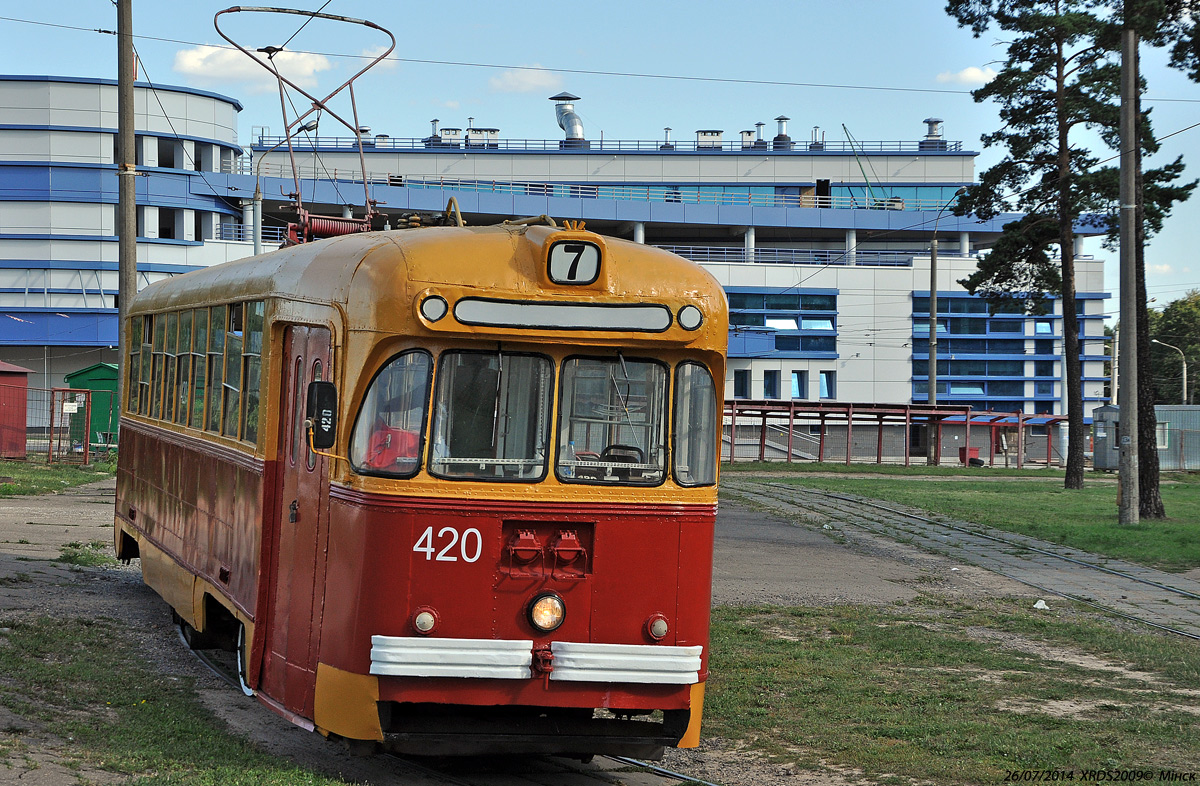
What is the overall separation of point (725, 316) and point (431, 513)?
1.93 m

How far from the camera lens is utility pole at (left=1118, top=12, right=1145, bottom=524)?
21812 mm

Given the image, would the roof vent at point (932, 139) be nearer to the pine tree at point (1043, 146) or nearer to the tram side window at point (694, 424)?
the pine tree at point (1043, 146)

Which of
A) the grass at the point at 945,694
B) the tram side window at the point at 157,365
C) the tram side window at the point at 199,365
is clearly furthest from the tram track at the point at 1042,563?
the tram side window at the point at 157,365

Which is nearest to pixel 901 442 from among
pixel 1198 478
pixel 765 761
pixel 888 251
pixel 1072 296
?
pixel 888 251

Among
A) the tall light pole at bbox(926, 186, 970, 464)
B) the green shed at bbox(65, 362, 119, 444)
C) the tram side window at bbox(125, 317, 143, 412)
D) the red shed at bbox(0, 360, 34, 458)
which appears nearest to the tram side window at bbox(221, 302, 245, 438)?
the tram side window at bbox(125, 317, 143, 412)

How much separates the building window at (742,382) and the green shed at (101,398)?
4163 cm

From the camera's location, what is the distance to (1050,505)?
1136 inches

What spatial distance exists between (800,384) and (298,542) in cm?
7071

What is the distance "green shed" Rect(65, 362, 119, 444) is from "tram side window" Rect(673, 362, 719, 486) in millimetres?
28339

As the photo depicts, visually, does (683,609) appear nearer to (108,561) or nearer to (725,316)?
(725,316)

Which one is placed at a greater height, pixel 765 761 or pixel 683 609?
pixel 683 609

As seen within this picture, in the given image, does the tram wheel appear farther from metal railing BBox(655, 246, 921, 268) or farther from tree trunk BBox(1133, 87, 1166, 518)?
metal railing BBox(655, 246, 921, 268)

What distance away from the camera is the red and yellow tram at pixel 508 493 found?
21.1ft

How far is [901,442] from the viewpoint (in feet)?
233
